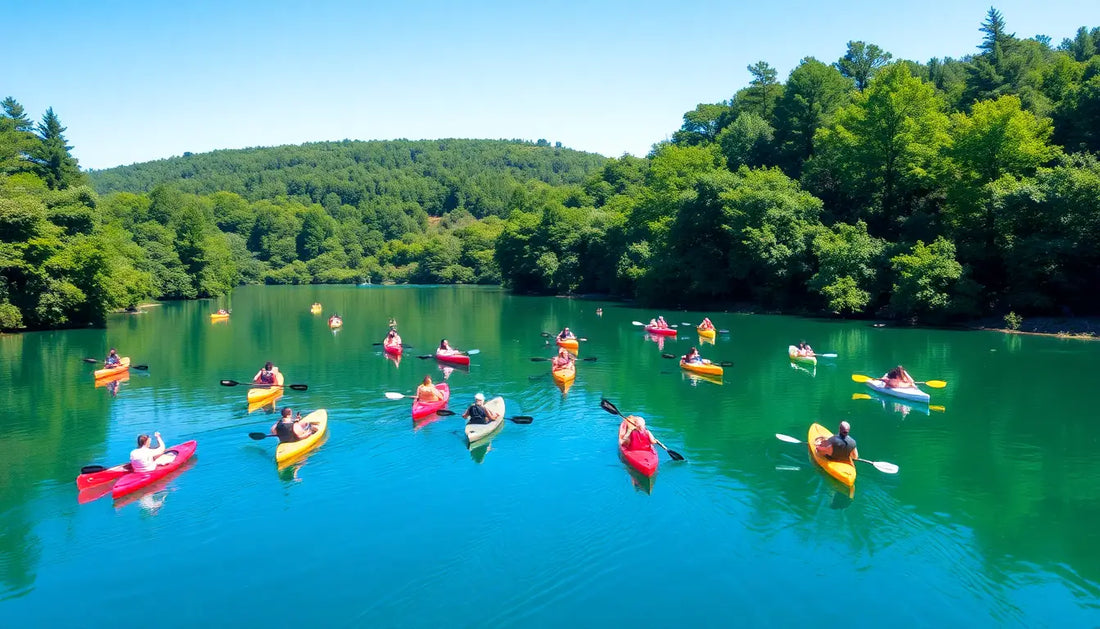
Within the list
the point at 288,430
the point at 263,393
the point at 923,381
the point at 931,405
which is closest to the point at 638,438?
the point at 288,430

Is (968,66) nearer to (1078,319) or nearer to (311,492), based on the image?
(1078,319)

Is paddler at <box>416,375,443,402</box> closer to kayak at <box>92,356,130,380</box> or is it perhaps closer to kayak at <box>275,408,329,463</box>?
kayak at <box>275,408,329,463</box>

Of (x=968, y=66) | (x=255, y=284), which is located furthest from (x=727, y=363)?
(x=255, y=284)

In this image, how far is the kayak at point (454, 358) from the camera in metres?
33.6

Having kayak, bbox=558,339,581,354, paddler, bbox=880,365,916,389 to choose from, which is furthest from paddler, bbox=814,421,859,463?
kayak, bbox=558,339,581,354

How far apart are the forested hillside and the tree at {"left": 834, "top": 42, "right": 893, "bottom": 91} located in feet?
0.54

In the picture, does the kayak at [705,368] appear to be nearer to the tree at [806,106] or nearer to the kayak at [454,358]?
the kayak at [454,358]

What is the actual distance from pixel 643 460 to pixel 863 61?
8057cm

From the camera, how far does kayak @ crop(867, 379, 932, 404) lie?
24.4 m

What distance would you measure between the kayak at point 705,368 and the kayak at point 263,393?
656 inches

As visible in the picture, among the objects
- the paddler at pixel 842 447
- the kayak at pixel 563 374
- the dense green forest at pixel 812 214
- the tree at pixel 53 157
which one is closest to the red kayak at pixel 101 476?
the kayak at pixel 563 374

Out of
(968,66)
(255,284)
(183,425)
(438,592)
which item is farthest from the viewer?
(255,284)

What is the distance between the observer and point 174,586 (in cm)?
1152

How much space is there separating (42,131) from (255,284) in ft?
231
